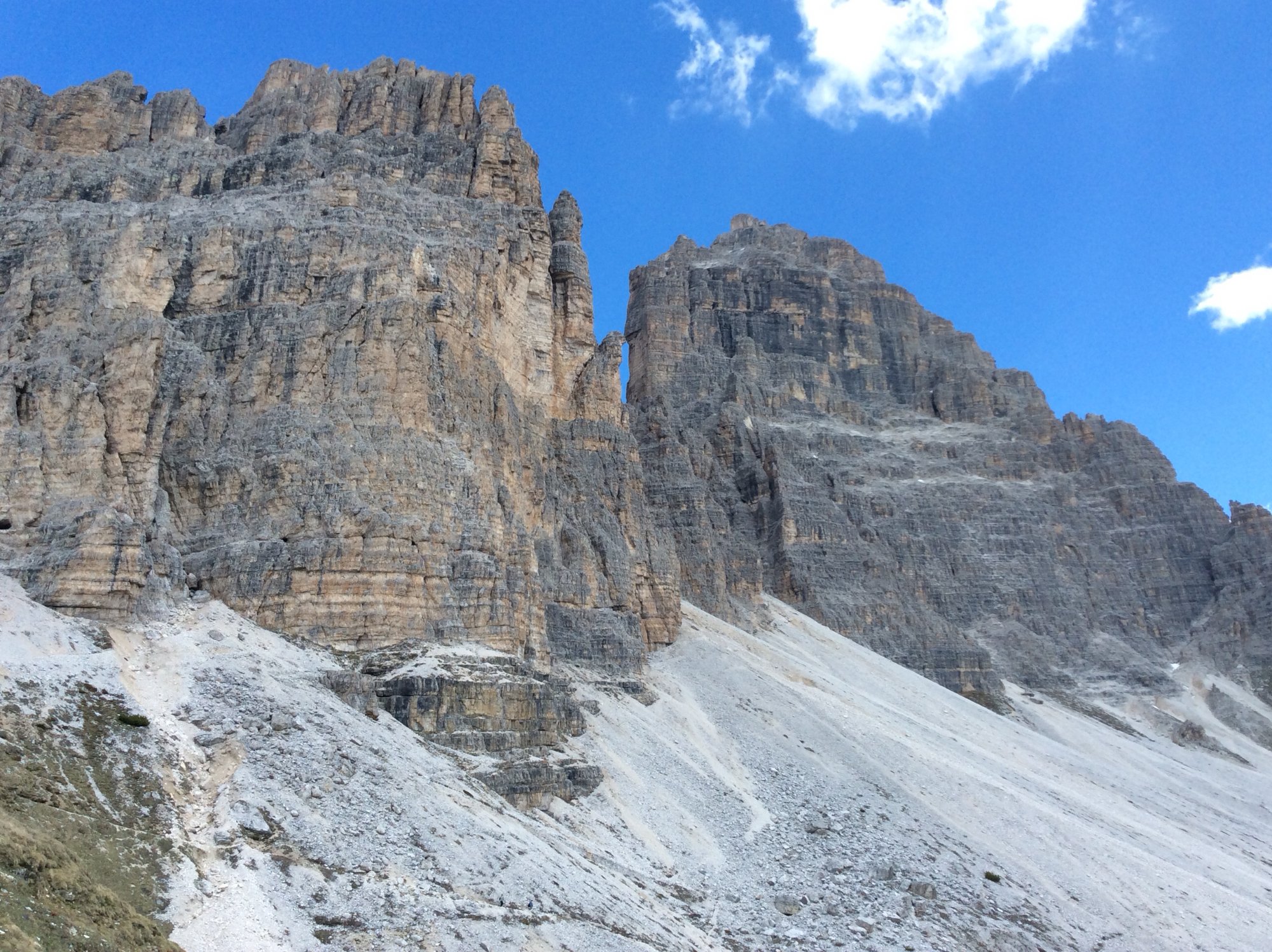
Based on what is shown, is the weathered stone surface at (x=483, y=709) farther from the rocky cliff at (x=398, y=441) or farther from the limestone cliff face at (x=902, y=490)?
the limestone cliff face at (x=902, y=490)

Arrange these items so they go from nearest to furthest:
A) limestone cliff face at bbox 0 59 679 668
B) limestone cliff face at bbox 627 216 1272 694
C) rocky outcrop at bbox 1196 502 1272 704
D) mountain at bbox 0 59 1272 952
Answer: mountain at bbox 0 59 1272 952, limestone cliff face at bbox 0 59 679 668, limestone cliff face at bbox 627 216 1272 694, rocky outcrop at bbox 1196 502 1272 704

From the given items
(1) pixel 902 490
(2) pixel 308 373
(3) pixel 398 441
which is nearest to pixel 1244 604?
(1) pixel 902 490

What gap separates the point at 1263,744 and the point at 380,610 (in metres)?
90.1

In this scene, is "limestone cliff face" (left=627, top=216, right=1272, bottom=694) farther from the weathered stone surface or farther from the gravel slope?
the weathered stone surface

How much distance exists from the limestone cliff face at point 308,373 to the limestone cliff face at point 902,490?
2718cm

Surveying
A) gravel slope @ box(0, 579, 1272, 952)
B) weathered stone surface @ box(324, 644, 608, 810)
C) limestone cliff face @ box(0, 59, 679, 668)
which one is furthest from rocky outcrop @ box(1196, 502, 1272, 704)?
weathered stone surface @ box(324, 644, 608, 810)

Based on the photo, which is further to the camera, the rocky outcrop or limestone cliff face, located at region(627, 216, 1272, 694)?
the rocky outcrop

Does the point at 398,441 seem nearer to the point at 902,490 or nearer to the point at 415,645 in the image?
the point at 415,645

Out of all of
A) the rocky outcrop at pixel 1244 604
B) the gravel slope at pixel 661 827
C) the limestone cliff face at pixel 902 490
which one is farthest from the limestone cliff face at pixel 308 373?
the rocky outcrop at pixel 1244 604

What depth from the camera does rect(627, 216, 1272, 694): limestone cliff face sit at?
3799 inches

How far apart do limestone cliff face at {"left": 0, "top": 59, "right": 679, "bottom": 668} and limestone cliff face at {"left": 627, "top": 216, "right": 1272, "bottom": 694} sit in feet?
89.2

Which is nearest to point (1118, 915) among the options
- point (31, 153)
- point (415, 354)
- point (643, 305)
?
point (415, 354)

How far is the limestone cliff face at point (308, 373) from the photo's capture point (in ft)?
124

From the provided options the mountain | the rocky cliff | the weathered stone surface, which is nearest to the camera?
the mountain
